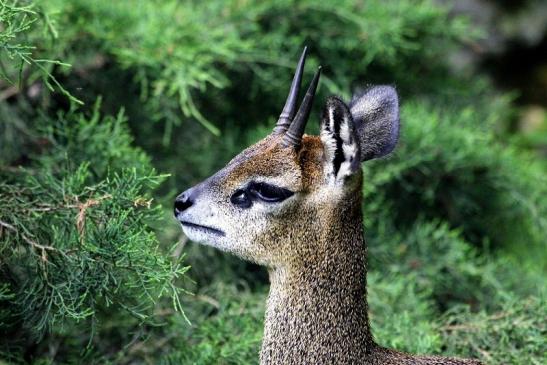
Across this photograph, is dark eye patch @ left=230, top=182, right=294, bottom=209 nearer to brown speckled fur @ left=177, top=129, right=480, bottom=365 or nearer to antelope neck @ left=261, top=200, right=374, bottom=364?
brown speckled fur @ left=177, top=129, right=480, bottom=365

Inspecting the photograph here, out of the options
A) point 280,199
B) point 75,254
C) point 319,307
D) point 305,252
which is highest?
point 280,199

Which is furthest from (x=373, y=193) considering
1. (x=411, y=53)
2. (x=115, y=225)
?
(x=115, y=225)

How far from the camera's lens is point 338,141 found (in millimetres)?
2066

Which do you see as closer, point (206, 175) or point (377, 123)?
point (377, 123)

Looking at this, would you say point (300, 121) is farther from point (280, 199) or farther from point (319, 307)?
point (319, 307)

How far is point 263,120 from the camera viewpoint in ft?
13.6

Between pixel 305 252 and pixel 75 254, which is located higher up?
pixel 305 252

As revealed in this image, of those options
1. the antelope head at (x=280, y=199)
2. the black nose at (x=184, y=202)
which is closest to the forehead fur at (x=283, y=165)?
the antelope head at (x=280, y=199)

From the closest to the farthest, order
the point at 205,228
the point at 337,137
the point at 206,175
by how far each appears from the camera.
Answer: the point at 337,137
the point at 205,228
the point at 206,175

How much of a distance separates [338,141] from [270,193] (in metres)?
0.21

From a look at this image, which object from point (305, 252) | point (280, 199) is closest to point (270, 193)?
point (280, 199)

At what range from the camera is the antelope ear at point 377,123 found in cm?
222

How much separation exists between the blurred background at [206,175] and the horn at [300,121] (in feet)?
1.35

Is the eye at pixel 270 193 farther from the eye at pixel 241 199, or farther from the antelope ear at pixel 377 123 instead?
the antelope ear at pixel 377 123
